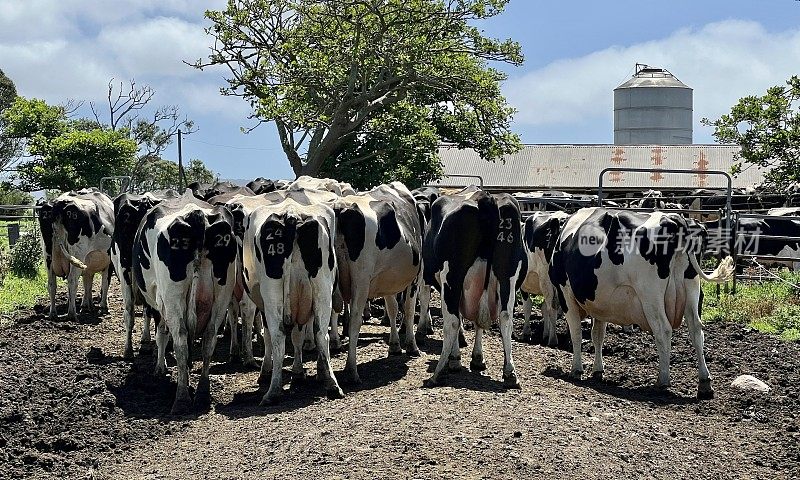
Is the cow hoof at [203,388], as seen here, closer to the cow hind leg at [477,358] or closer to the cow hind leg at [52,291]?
the cow hind leg at [477,358]

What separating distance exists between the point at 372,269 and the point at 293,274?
1.45 m

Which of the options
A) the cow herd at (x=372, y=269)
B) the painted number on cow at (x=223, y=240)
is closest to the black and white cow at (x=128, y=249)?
the cow herd at (x=372, y=269)

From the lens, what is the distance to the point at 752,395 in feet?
33.4

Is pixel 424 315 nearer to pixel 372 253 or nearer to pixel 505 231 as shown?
pixel 372 253

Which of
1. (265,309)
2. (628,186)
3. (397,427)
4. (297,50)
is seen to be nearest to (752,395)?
(397,427)

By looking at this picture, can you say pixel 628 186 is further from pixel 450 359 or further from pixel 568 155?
pixel 450 359

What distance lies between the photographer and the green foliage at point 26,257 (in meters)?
21.5

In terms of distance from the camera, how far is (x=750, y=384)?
10477 mm

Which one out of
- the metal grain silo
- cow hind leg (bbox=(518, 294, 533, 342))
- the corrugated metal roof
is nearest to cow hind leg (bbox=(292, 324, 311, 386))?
cow hind leg (bbox=(518, 294, 533, 342))

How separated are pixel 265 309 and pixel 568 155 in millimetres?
46003

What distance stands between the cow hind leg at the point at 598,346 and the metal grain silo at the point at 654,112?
52.8 m

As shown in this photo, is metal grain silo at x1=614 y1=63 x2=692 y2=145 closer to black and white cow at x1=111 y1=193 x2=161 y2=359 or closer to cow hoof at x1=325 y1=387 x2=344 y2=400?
black and white cow at x1=111 y1=193 x2=161 y2=359

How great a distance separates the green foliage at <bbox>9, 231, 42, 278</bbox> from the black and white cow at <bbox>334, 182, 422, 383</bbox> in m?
11.9

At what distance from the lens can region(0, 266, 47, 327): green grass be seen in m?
16.6
